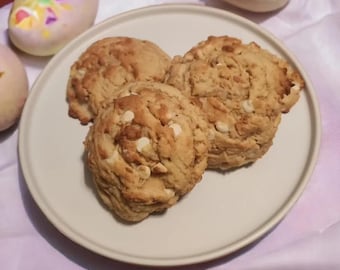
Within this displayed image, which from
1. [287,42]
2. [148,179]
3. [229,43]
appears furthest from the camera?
[287,42]

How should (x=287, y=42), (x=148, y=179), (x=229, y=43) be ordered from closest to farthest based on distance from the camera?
(x=148, y=179)
(x=229, y=43)
(x=287, y=42)

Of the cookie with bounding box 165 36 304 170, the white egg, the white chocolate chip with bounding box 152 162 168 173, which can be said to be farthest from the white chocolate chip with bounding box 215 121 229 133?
the white egg

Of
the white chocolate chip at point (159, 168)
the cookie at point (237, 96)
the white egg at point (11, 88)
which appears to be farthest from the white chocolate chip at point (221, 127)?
the white egg at point (11, 88)

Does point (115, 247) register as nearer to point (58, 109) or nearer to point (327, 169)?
point (58, 109)

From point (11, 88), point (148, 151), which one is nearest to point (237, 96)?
point (148, 151)

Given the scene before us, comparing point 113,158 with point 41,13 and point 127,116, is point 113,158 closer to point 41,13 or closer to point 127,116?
point 127,116

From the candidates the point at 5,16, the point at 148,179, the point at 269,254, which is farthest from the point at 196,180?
the point at 5,16

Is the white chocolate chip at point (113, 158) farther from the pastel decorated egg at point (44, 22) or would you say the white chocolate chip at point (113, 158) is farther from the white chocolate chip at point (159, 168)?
the pastel decorated egg at point (44, 22)
